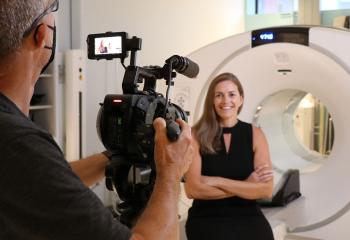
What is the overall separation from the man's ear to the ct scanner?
171cm

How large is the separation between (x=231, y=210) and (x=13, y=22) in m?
1.45

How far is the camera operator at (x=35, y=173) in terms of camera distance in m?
0.66

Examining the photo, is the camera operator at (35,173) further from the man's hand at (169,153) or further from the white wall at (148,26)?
the white wall at (148,26)

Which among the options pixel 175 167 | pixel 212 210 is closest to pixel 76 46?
pixel 212 210

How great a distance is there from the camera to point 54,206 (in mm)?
664

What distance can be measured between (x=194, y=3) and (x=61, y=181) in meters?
3.72

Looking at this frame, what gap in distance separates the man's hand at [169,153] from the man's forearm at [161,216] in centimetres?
2

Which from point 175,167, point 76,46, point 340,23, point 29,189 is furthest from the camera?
point 340,23

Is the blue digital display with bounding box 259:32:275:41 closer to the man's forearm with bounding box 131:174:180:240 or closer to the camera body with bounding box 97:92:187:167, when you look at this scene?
the camera body with bounding box 97:92:187:167

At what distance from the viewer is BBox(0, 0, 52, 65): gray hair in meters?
0.73

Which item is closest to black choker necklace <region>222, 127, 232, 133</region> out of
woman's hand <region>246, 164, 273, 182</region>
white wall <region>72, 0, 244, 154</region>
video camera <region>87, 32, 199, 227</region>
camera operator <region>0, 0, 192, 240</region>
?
woman's hand <region>246, 164, 273, 182</region>

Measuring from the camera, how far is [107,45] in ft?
3.82

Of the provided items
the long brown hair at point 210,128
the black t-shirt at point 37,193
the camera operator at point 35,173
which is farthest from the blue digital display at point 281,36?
the black t-shirt at point 37,193

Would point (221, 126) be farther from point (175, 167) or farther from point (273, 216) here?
point (175, 167)
